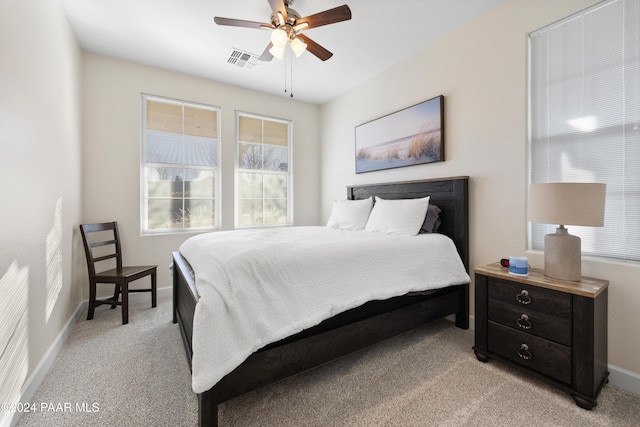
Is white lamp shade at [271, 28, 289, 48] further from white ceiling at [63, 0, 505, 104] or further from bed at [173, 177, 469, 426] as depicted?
bed at [173, 177, 469, 426]

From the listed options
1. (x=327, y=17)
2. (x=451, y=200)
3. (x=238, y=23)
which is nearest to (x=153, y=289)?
(x=238, y=23)

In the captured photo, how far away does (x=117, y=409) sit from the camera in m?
1.45

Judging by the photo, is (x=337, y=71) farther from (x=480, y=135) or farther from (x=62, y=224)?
(x=62, y=224)

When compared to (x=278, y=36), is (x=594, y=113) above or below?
below

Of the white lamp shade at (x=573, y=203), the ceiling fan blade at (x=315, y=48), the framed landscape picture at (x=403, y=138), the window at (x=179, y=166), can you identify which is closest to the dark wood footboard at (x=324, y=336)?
the white lamp shade at (x=573, y=203)

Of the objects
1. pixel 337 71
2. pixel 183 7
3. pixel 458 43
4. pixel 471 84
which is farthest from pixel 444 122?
pixel 183 7

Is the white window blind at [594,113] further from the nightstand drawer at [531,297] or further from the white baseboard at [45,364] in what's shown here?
the white baseboard at [45,364]

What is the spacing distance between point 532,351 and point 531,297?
35 cm

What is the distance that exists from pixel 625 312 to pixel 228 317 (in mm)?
2438

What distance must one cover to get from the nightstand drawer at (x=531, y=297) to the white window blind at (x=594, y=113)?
0.57 metres

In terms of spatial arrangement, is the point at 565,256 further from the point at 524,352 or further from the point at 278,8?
the point at 278,8

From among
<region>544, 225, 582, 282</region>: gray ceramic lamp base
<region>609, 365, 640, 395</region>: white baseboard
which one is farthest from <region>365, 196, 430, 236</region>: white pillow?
<region>609, 365, 640, 395</region>: white baseboard

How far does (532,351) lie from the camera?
1.67 metres

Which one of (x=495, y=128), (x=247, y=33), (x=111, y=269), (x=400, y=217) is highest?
(x=247, y=33)
